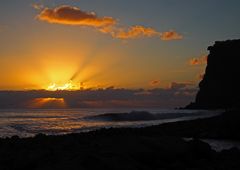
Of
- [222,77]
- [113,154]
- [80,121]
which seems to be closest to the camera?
[113,154]

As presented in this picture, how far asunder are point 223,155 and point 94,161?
6.22 metres

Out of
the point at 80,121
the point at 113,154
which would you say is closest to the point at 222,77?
the point at 80,121

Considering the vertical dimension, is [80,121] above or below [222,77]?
below

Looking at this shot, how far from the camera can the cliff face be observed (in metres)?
115

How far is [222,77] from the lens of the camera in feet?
392

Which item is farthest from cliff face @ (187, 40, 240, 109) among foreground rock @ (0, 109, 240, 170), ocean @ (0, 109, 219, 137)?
foreground rock @ (0, 109, 240, 170)

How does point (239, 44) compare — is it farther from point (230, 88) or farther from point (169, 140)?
point (169, 140)

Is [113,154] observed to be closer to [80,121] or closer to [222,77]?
[80,121]

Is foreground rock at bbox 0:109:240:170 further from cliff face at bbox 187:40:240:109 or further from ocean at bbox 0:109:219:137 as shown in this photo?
cliff face at bbox 187:40:240:109

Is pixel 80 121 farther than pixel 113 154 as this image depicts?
Yes

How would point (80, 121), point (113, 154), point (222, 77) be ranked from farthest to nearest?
point (222, 77), point (80, 121), point (113, 154)

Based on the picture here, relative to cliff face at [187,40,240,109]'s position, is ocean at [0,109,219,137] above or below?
below

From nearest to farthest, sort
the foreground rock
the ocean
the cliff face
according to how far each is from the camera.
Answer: the foreground rock, the ocean, the cliff face

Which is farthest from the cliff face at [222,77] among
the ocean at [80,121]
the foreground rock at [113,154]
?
the foreground rock at [113,154]
